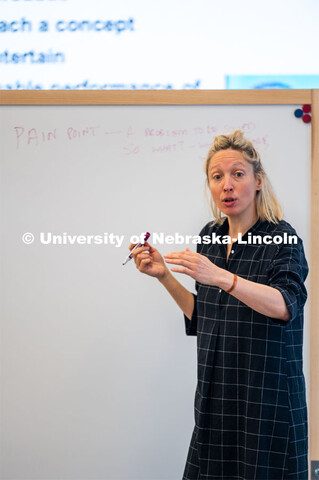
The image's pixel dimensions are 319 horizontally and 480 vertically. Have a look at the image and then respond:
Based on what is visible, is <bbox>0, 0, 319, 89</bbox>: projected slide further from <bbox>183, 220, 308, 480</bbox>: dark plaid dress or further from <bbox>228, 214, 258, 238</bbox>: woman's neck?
<bbox>183, 220, 308, 480</bbox>: dark plaid dress

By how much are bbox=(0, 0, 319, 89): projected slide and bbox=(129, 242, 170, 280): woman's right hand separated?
95 cm

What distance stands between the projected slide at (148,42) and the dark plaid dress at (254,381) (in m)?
1.06

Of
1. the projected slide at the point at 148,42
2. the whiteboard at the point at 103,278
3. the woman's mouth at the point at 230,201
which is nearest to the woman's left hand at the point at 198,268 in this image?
the woman's mouth at the point at 230,201

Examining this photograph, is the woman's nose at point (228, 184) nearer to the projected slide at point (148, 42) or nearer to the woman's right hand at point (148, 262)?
the woman's right hand at point (148, 262)

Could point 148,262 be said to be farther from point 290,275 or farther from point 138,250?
point 290,275

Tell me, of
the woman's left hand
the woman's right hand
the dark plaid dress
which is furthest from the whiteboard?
the woman's left hand

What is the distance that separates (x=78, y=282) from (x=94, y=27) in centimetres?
105

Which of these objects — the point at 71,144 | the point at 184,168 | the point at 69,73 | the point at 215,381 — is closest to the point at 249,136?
the point at 184,168

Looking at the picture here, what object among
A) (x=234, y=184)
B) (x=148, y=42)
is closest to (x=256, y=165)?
(x=234, y=184)

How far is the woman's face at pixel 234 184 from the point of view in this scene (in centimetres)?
141

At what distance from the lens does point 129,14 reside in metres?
2.20

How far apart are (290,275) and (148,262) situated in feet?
1.27

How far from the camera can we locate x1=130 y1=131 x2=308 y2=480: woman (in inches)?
48.1

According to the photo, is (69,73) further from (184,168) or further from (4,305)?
(4,305)
